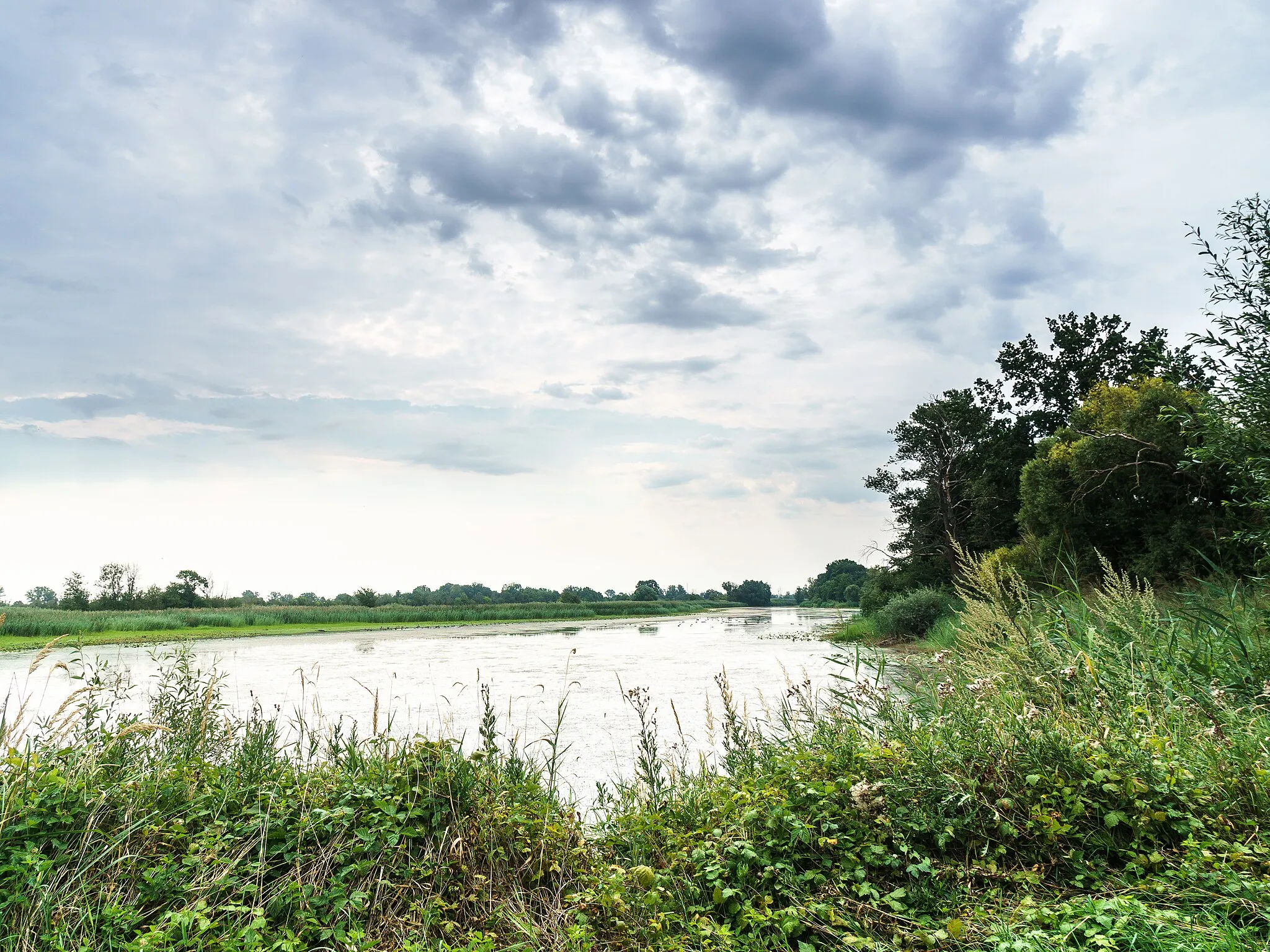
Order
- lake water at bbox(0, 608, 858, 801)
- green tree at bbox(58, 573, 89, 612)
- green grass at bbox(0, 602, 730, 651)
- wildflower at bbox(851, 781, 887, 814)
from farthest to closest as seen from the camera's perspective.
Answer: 1. green tree at bbox(58, 573, 89, 612)
2. green grass at bbox(0, 602, 730, 651)
3. lake water at bbox(0, 608, 858, 801)
4. wildflower at bbox(851, 781, 887, 814)

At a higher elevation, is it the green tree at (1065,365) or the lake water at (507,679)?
the green tree at (1065,365)

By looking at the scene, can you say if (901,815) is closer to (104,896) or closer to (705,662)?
(104,896)

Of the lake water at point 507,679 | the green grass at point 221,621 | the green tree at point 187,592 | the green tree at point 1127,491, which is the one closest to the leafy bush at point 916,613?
the lake water at point 507,679

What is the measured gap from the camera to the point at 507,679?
1381 centimetres

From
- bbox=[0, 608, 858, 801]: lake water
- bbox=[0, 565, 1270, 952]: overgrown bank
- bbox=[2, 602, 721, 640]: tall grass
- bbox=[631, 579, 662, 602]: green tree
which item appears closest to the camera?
bbox=[0, 565, 1270, 952]: overgrown bank

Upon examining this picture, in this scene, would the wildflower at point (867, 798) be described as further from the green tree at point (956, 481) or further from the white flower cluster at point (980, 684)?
the green tree at point (956, 481)

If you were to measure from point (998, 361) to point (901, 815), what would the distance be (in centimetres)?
3519

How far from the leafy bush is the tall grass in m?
24.2

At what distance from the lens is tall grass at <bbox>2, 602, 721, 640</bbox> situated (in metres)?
26.5

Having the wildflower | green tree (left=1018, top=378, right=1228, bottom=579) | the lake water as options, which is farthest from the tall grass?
green tree (left=1018, top=378, right=1228, bottom=579)

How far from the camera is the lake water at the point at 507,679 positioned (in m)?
7.52

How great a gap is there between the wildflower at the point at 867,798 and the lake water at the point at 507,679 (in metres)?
1.20

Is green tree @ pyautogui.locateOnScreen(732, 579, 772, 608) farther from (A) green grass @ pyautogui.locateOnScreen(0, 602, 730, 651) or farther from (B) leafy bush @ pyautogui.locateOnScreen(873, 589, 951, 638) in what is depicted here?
(B) leafy bush @ pyautogui.locateOnScreen(873, 589, 951, 638)

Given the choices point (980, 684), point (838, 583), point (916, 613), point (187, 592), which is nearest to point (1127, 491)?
point (916, 613)
